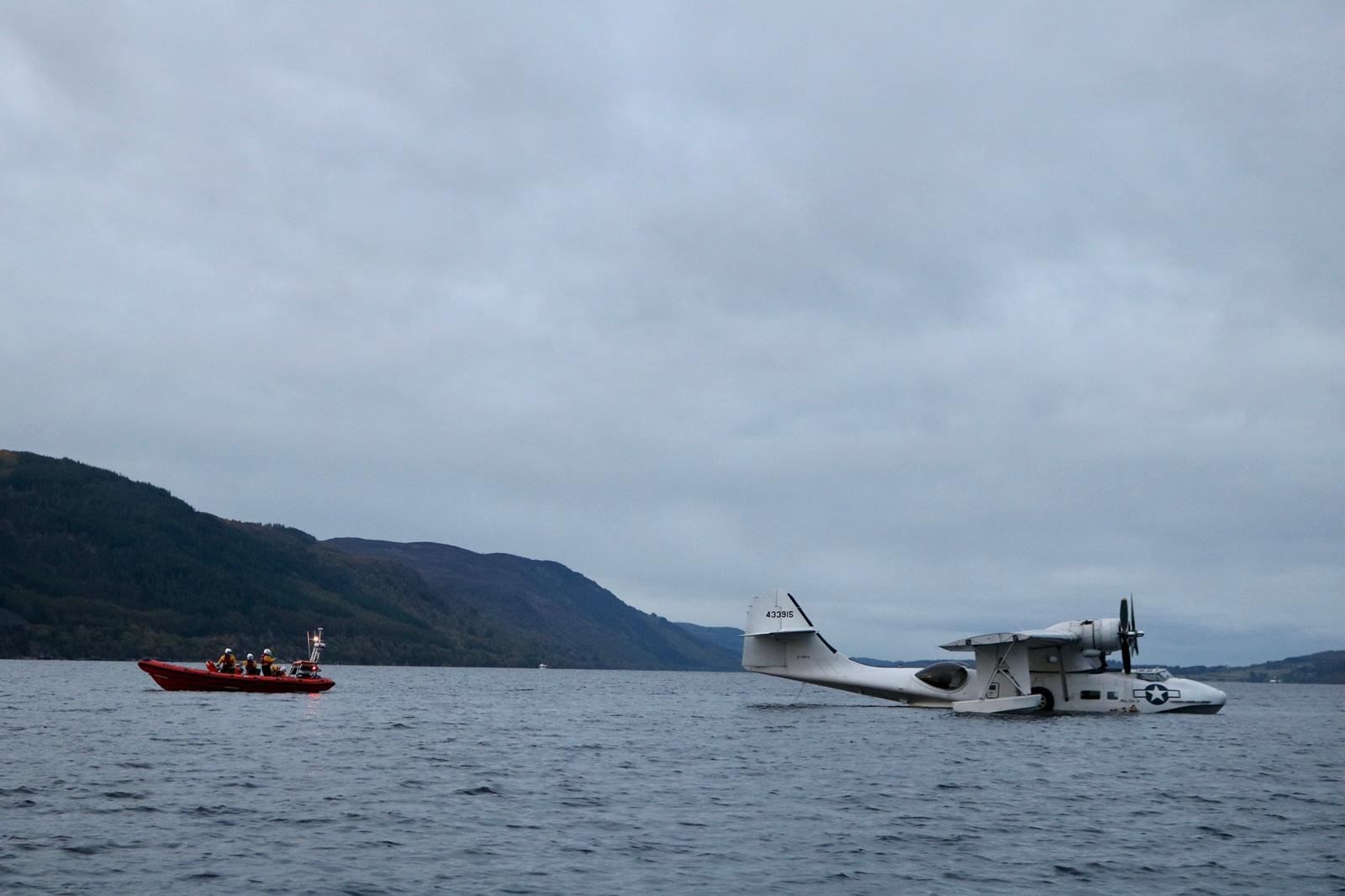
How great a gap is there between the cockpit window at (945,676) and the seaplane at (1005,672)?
0.16ft

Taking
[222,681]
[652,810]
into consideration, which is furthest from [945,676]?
[222,681]

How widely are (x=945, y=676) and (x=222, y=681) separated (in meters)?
44.2

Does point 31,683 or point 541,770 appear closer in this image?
point 541,770

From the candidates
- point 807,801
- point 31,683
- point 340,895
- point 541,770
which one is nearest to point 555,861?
point 340,895

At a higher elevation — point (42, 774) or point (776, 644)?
point (776, 644)

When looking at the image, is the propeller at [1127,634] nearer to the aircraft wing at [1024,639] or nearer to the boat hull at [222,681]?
the aircraft wing at [1024,639]

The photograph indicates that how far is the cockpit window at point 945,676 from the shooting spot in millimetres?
65125

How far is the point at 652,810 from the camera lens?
2908 cm

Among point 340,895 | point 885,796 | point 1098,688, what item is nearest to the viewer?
point 340,895

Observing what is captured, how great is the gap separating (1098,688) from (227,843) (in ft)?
173

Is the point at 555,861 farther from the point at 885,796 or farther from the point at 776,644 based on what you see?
the point at 776,644

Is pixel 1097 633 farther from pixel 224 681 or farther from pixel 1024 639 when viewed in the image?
pixel 224 681

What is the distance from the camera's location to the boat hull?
72.0 m

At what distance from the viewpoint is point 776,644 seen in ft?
217
